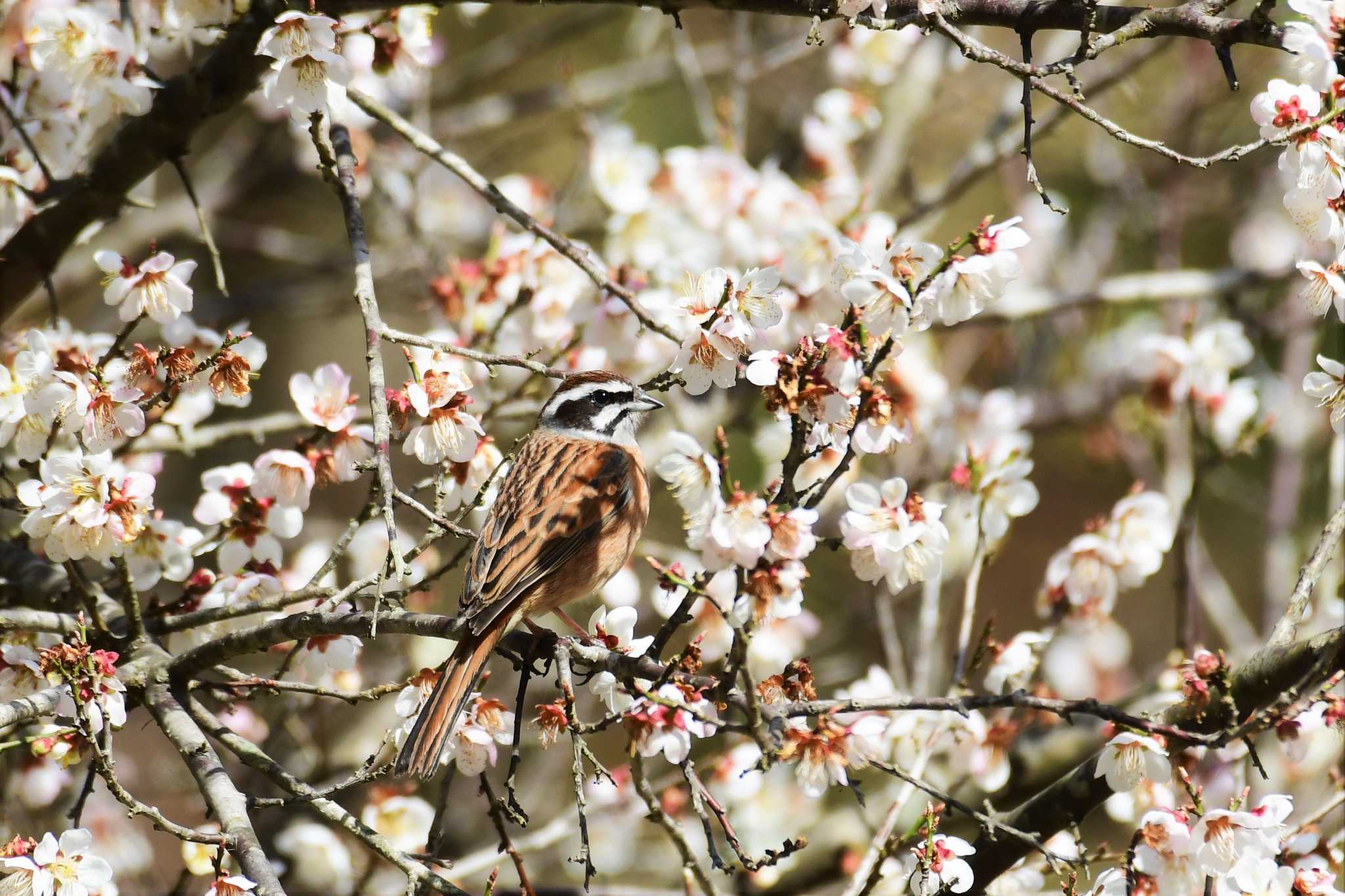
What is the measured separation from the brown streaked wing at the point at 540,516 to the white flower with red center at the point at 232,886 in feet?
2.78

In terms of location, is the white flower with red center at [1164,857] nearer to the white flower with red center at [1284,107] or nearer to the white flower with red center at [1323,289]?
the white flower with red center at [1323,289]

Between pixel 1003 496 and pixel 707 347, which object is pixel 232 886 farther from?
pixel 1003 496

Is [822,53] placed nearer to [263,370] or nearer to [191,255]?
[191,255]

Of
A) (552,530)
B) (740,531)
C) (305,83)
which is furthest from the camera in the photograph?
(552,530)

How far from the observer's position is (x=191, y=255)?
307 inches

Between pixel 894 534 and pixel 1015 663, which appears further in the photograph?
pixel 1015 663

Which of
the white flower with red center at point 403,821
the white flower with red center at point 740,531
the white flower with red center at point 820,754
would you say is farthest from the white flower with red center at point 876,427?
the white flower with red center at point 403,821

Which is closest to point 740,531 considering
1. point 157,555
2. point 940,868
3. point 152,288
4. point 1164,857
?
point 940,868

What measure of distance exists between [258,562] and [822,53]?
494cm

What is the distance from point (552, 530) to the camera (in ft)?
13.5

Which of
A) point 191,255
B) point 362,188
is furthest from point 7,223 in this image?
point 191,255

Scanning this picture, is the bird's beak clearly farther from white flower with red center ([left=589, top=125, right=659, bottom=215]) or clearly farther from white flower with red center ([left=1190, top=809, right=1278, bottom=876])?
white flower with red center ([left=1190, top=809, right=1278, bottom=876])

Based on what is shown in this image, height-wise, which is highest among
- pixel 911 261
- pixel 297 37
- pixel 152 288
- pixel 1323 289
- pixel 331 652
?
pixel 297 37

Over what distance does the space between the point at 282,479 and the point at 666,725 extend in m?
Result: 1.37
